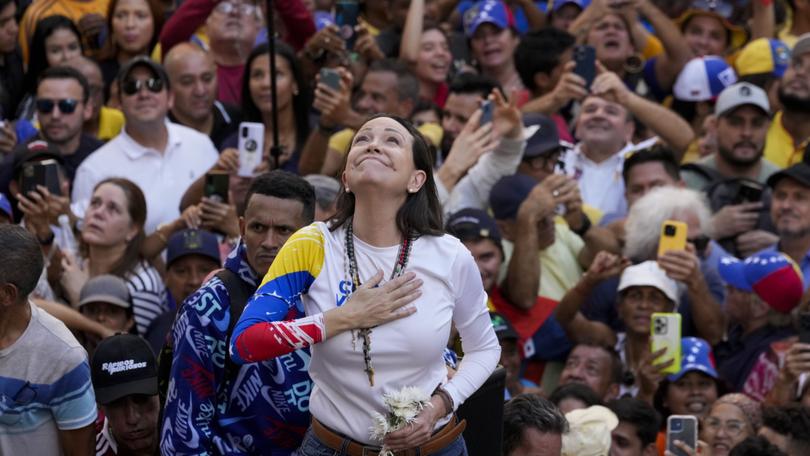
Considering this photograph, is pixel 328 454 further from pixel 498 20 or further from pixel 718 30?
pixel 718 30

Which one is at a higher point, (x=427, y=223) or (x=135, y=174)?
(x=427, y=223)

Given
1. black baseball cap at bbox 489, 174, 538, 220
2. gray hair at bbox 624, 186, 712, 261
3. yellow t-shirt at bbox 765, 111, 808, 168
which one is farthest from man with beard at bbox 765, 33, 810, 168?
black baseball cap at bbox 489, 174, 538, 220

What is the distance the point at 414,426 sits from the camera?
A: 4680 millimetres

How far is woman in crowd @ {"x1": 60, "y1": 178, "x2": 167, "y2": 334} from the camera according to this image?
27.5ft

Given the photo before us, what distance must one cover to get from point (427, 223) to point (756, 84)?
21.6ft

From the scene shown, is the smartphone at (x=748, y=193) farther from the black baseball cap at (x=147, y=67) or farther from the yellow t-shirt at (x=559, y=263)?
the black baseball cap at (x=147, y=67)

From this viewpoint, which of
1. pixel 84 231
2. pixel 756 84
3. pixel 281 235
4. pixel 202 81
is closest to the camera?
pixel 281 235

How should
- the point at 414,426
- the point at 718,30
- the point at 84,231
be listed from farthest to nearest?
the point at 718,30 → the point at 84,231 → the point at 414,426

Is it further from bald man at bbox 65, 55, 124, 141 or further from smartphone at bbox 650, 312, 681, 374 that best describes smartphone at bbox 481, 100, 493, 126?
bald man at bbox 65, 55, 124, 141

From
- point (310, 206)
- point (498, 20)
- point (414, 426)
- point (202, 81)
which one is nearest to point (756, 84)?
point (498, 20)

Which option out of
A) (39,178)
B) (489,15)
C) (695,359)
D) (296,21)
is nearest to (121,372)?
(39,178)

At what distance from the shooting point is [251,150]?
29.3 ft

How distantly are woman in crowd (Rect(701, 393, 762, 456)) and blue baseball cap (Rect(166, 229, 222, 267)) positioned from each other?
271 centimetres

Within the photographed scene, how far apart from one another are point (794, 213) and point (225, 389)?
449cm
